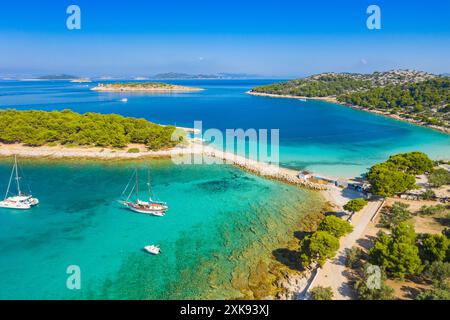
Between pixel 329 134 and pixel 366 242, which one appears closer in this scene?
pixel 366 242

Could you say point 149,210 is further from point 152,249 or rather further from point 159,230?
point 152,249

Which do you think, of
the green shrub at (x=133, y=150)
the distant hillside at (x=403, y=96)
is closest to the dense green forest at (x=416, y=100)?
the distant hillside at (x=403, y=96)

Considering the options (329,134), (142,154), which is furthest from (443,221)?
(329,134)

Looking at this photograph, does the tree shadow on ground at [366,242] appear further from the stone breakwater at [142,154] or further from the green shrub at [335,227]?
the stone breakwater at [142,154]

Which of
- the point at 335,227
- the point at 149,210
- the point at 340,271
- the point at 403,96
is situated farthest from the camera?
the point at 403,96

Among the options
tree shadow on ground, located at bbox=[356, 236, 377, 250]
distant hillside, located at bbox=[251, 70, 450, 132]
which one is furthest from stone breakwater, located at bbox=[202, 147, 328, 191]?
distant hillside, located at bbox=[251, 70, 450, 132]

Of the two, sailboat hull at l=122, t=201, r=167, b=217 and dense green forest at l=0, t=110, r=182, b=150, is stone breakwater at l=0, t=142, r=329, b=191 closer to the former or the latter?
dense green forest at l=0, t=110, r=182, b=150
